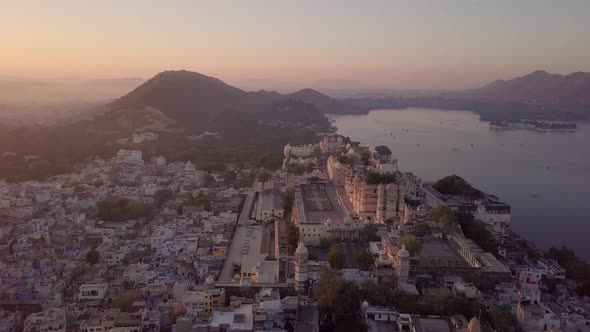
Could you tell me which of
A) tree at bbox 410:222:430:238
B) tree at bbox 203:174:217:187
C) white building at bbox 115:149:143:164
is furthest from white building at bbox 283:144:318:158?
tree at bbox 410:222:430:238

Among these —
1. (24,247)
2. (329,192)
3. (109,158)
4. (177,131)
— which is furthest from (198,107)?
(24,247)

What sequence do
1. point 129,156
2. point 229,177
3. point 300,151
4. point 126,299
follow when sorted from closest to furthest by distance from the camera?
point 126,299 → point 229,177 → point 129,156 → point 300,151

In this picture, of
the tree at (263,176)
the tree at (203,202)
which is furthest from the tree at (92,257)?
the tree at (263,176)

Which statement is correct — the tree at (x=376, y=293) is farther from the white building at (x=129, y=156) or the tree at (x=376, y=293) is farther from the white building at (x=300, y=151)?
the white building at (x=129, y=156)

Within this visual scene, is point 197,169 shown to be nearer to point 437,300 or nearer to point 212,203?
point 212,203

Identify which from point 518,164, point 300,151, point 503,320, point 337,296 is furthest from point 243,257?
point 518,164

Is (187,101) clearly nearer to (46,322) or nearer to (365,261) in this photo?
(365,261)

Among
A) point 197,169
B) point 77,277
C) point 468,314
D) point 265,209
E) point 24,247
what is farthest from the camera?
point 197,169
